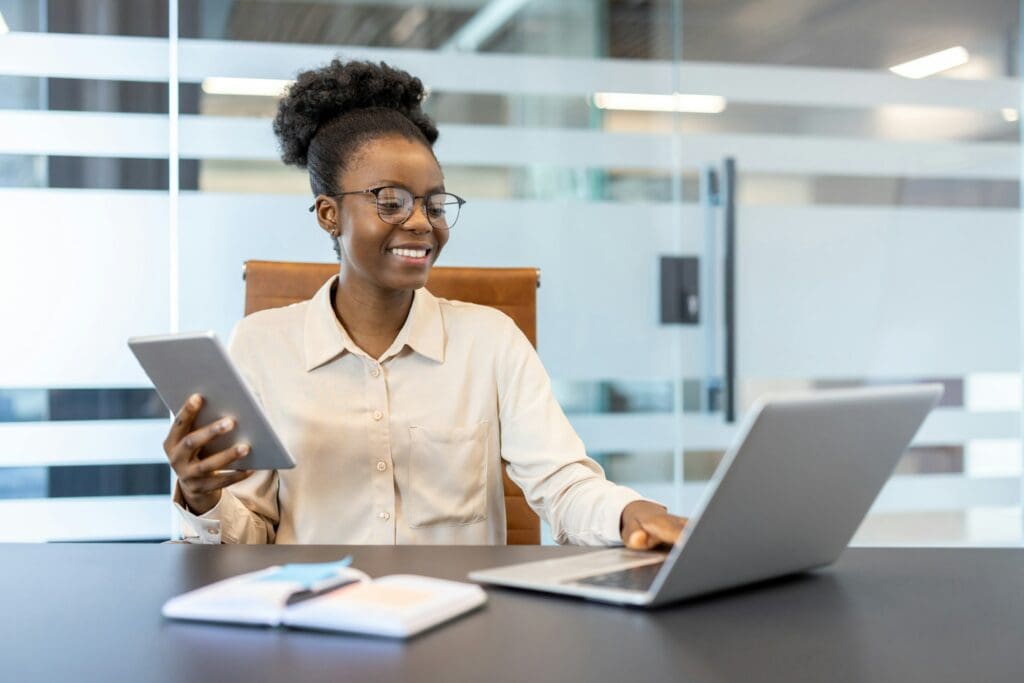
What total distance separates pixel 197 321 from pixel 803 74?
6.14ft

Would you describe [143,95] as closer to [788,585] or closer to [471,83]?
[471,83]

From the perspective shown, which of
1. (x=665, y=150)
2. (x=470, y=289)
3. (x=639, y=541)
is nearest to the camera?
(x=639, y=541)

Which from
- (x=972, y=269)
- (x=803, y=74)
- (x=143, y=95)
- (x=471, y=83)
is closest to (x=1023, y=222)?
(x=972, y=269)

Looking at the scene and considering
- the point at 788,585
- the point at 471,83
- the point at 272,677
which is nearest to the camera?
the point at 272,677

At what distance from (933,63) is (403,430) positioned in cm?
243

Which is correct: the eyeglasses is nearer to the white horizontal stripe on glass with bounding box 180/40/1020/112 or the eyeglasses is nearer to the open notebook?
the open notebook

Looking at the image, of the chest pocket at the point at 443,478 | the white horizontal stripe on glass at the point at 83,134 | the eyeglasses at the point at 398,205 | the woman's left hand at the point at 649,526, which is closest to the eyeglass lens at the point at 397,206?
the eyeglasses at the point at 398,205

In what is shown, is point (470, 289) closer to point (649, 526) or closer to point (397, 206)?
point (397, 206)

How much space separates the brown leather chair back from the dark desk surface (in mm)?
850

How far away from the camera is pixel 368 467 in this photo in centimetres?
158

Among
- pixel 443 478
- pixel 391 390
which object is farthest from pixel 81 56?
pixel 443 478

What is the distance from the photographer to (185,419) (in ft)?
4.00

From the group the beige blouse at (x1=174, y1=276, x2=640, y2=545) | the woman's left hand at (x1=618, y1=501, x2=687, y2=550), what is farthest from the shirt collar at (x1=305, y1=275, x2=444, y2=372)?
the woman's left hand at (x1=618, y1=501, x2=687, y2=550)

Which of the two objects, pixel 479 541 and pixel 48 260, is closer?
pixel 479 541
